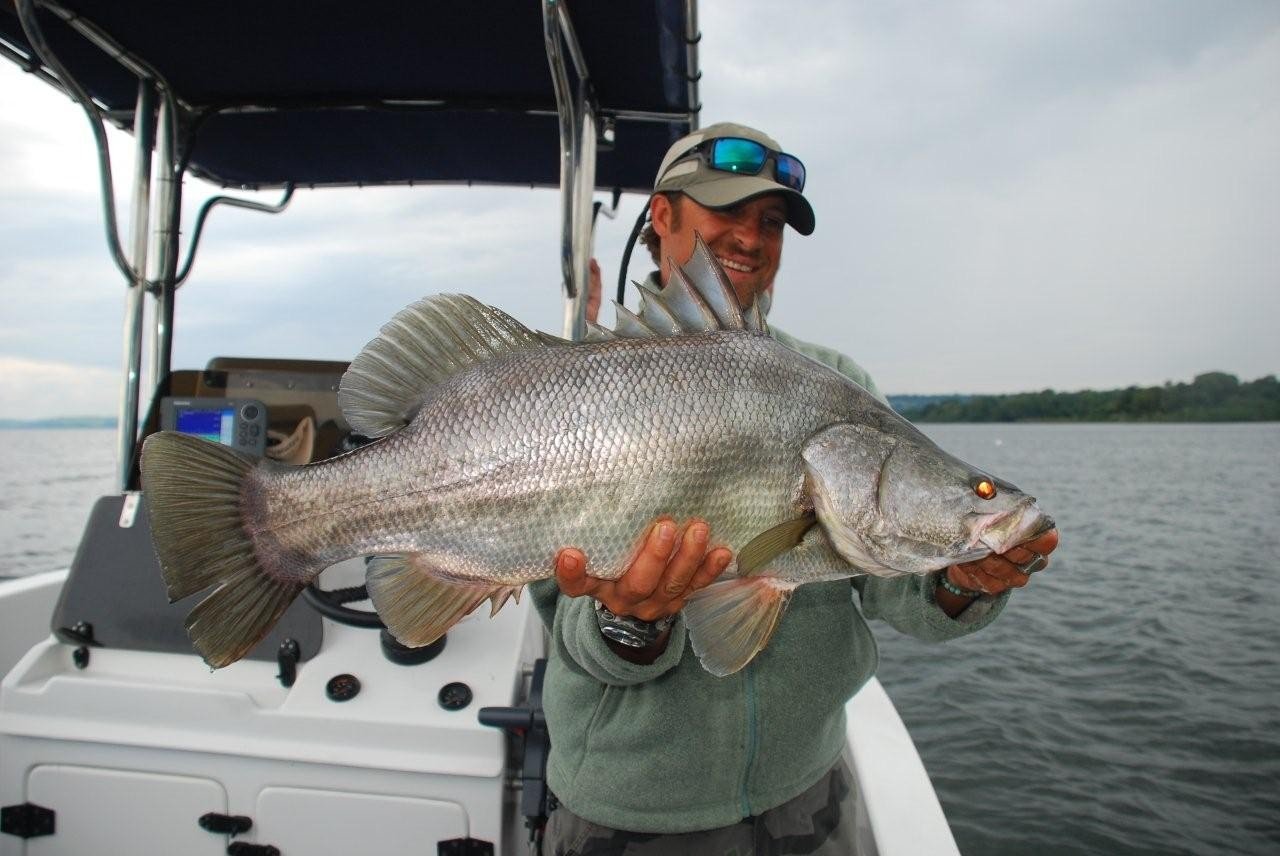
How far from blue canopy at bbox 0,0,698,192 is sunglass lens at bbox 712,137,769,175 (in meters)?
0.95

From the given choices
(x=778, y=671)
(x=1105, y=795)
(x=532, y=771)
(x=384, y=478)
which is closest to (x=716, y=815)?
(x=778, y=671)

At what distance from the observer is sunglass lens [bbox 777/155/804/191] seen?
2807mm

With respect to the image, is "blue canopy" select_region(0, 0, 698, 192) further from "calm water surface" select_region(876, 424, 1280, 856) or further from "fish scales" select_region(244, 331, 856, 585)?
"calm water surface" select_region(876, 424, 1280, 856)

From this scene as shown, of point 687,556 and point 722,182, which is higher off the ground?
point 722,182

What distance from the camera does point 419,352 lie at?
1.89 meters

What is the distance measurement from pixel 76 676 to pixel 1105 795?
7909 millimetres

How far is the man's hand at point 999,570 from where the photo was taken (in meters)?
1.79

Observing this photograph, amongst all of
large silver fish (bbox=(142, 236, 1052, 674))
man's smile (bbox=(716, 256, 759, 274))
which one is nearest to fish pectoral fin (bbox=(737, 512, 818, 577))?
large silver fish (bbox=(142, 236, 1052, 674))

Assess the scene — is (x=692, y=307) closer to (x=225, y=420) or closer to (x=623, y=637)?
(x=623, y=637)

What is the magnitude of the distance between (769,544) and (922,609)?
779 mm

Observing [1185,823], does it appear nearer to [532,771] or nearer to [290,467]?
[532,771]

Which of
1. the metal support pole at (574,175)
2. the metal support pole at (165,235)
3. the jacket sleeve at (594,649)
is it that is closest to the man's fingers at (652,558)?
the jacket sleeve at (594,649)

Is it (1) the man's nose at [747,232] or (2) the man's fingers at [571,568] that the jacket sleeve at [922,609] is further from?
(1) the man's nose at [747,232]

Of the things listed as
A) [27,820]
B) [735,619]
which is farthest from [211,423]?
[735,619]
